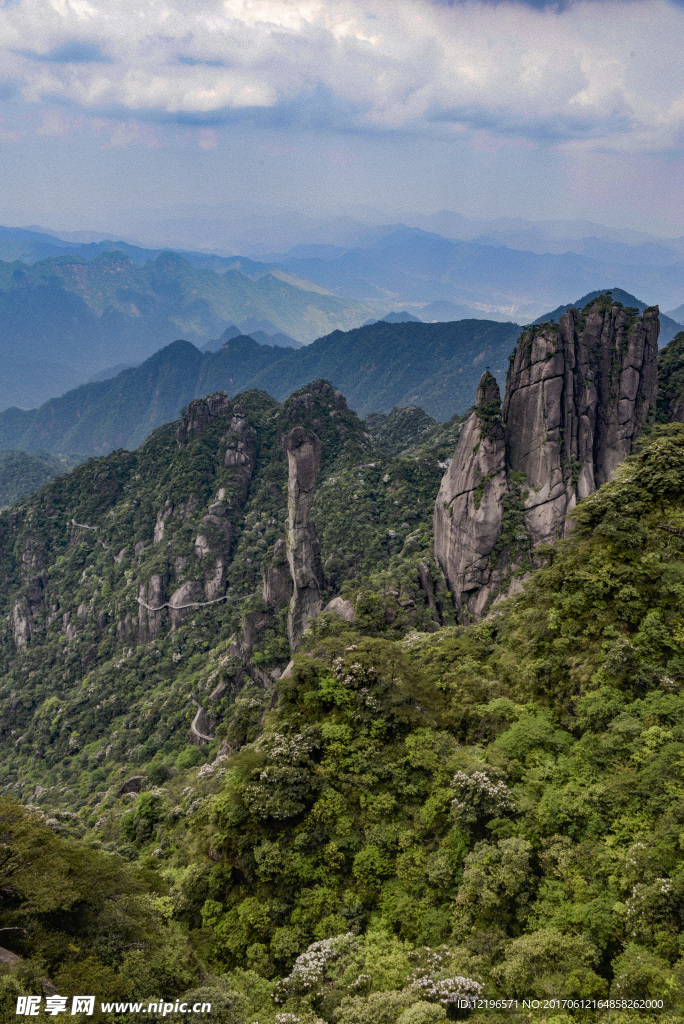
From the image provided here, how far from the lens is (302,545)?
51.4 metres

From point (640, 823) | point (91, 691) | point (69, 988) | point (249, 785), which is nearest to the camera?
point (69, 988)

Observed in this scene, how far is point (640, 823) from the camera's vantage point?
645 inches

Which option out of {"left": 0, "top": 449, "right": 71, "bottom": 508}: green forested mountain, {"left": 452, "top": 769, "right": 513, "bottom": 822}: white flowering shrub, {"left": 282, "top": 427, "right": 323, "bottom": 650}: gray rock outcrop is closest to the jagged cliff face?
{"left": 282, "top": 427, "right": 323, "bottom": 650}: gray rock outcrop

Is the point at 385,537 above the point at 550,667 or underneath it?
above

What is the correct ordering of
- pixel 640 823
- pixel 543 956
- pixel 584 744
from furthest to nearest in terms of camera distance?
pixel 584 744 < pixel 640 823 < pixel 543 956

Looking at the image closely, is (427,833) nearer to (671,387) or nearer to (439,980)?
(439,980)

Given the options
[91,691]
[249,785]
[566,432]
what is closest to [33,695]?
[91,691]

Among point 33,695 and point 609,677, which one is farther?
point 33,695

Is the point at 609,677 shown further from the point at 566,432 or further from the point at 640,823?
the point at 566,432

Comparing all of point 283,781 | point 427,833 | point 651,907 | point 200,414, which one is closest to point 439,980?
point 427,833

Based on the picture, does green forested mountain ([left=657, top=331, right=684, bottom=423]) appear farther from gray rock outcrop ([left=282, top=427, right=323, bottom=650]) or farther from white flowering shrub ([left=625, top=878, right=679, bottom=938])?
white flowering shrub ([left=625, top=878, right=679, bottom=938])

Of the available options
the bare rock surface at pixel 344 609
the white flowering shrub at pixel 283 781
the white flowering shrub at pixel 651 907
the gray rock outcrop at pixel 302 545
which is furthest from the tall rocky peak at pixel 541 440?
the white flowering shrub at pixel 651 907

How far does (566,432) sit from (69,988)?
45.3 m

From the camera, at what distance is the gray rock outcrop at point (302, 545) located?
5007 centimetres
